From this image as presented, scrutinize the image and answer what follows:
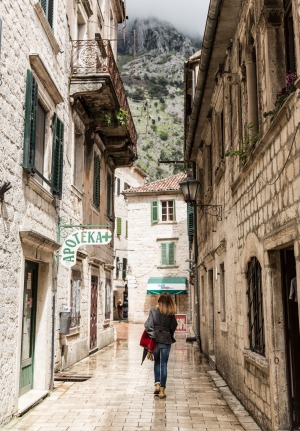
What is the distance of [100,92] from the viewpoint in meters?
11.8

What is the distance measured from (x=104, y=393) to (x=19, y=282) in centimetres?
280

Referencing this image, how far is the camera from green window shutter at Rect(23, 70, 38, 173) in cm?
707

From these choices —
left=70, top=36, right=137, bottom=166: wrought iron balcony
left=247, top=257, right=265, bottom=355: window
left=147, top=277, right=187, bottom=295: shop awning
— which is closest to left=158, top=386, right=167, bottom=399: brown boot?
left=247, top=257, right=265, bottom=355: window

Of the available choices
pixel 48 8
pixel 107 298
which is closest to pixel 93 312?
pixel 107 298

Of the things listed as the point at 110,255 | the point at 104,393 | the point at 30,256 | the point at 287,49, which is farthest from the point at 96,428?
the point at 110,255

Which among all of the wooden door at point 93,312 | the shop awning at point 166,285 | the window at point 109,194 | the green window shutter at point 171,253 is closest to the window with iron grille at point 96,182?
the window at point 109,194

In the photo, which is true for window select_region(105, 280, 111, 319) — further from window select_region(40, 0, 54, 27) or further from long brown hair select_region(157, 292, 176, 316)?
window select_region(40, 0, 54, 27)

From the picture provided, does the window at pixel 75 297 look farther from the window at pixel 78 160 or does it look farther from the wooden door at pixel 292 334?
the wooden door at pixel 292 334

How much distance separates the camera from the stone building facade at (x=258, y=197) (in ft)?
16.7

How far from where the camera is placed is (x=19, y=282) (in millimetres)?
6875

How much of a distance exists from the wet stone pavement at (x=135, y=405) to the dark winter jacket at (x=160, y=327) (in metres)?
0.99

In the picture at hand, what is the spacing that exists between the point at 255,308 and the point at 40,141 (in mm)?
4857

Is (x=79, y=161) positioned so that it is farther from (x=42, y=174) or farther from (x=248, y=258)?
(x=248, y=258)

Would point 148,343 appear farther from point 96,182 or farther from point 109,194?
point 109,194
